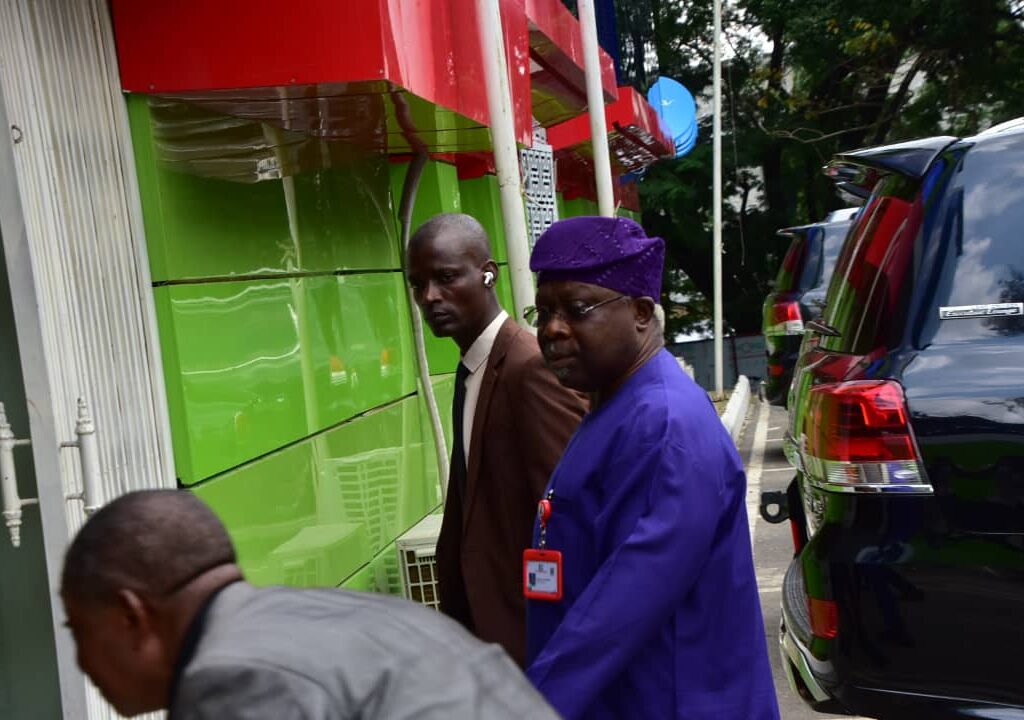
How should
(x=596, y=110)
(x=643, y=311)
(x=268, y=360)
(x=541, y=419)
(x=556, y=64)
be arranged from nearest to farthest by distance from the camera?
1. (x=643, y=311)
2. (x=541, y=419)
3. (x=268, y=360)
4. (x=596, y=110)
5. (x=556, y=64)

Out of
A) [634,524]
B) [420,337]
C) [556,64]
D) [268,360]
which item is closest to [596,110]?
[420,337]

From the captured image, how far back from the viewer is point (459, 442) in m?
4.09

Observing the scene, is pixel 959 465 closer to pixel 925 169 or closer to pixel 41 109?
pixel 925 169

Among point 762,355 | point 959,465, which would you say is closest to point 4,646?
point 959,465

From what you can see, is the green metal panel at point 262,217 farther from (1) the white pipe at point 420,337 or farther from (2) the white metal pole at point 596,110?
(2) the white metal pole at point 596,110

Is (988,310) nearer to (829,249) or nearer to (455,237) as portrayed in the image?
(455,237)

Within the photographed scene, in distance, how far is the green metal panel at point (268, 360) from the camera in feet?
16.3

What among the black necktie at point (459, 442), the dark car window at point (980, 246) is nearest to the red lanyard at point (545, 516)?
the black necktie at point (459, 442)

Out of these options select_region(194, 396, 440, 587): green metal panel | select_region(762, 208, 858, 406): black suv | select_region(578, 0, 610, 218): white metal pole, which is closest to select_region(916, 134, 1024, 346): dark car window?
select_region(194, 396, 440, 587): green metal panel

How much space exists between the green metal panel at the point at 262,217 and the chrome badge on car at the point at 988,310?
2688 millimetres

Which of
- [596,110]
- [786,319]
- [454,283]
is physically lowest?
[786,319]

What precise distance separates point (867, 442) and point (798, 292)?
8103 mm

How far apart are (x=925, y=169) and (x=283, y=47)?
2.27m

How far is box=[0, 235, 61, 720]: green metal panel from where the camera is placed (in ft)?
14.3
